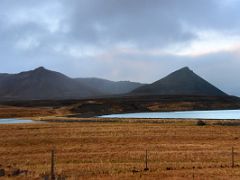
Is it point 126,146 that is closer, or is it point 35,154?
point 35,154

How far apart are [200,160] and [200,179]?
8885 millimetres

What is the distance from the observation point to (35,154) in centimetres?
3925

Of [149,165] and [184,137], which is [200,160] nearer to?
[149,165]

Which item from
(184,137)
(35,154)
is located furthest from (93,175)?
(184,137)

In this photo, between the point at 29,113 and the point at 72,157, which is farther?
the point at 29,113

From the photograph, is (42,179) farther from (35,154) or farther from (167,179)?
(35,154)

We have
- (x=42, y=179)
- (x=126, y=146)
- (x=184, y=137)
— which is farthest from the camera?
(x=184, y=137)

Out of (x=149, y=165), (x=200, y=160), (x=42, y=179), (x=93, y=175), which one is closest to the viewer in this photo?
(x=42, y=179)

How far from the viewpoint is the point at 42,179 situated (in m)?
24.4

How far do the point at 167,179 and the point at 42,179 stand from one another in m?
6.63

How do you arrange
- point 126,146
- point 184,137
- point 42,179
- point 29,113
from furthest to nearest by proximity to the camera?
point 29,113
point 184,137
point 126,146
point 42,179

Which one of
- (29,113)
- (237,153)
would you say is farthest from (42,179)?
(29,113)

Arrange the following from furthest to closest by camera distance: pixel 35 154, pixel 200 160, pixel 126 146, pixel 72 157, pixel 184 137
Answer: pixel 184 137 < pixel 126 146 < pixel 35 154 < pixel 72 157 < pixel 200 160

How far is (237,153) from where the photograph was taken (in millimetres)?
38062
